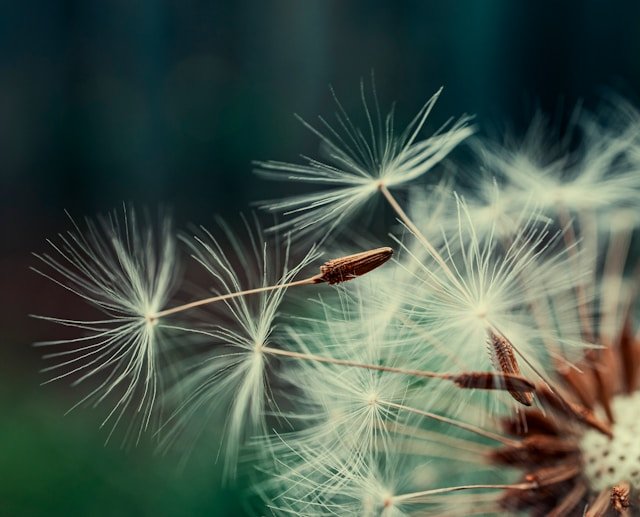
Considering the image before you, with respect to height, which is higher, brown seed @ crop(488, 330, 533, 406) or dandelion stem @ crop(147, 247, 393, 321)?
dandelion stem @ crop(147, 247, 393, 321)

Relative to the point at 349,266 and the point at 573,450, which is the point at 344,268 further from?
the point at 573,450

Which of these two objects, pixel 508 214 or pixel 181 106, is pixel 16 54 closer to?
pixel 181 106

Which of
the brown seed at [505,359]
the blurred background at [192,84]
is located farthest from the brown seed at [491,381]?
the blurred background at [192,84]

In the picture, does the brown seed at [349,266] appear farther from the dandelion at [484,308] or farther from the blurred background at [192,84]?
the blurred background at [192,84]

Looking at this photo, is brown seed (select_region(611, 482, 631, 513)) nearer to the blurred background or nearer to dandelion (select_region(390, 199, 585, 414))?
dandelion (select_region(390, 199, 585, 414))

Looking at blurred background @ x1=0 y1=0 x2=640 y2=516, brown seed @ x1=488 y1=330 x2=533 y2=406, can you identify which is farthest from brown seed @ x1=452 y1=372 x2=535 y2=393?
blurred background @ x1=0 y1=0 x2=640 y2=516
